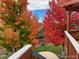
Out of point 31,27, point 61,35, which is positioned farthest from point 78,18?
point 31,27

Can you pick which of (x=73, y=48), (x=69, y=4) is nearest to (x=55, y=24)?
(x=69, y=4)

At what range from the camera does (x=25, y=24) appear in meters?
17.2

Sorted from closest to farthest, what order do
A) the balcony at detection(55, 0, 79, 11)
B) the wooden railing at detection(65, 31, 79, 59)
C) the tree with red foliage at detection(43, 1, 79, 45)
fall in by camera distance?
the wooden railing at detection(65, 31, 79, 59), the balcony at detection(55, 0, 79, 11), the tree with red foliage at detection(43, 1, 79, 45)

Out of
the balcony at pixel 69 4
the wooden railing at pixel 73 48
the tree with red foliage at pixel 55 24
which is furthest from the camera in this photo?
the tree with red foliage at pixel 55 24

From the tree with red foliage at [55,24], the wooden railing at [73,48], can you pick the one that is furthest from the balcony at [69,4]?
the tree with red foliage at [55,24]

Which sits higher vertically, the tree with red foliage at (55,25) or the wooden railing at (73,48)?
the wooden railing at (73,48)

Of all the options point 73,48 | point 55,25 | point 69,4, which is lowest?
point 55,25

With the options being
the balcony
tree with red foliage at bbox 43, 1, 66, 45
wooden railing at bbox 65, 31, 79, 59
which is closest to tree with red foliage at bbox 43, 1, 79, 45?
tree with red foliage at bbox 43, 1, 66, 45

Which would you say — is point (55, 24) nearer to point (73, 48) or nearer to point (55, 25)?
point (55, 25)

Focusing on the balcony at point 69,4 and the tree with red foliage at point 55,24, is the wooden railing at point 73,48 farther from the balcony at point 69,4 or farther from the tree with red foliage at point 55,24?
the tree with red foliage at point 55,24

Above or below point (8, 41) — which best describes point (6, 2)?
above

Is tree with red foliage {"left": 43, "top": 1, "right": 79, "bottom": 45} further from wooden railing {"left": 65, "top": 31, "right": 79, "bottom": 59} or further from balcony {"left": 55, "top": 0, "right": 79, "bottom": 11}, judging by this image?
wooden railing {"left": 65, "top": 31, "right": 79, "bottom": 59}

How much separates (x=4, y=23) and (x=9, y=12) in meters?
0.89

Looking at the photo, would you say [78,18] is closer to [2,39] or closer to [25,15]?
[25,15]
